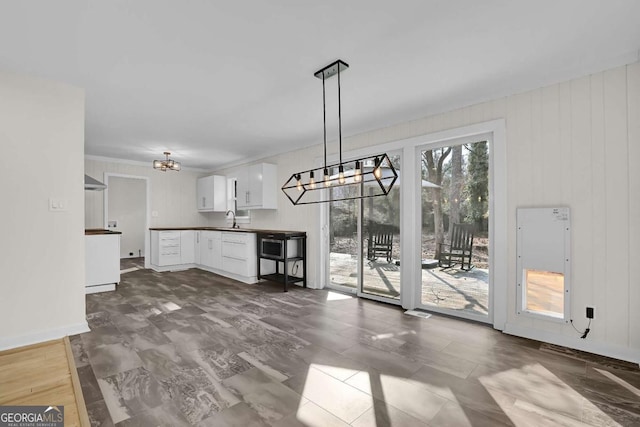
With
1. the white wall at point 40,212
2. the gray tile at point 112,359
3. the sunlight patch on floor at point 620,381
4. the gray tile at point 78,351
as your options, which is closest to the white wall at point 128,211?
the white wall at point 40,212

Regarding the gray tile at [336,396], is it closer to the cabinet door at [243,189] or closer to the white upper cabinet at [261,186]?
the white upper cabinet at [261,186]

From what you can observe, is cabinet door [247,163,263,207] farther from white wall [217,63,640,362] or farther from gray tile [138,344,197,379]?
white wall [217,63,640,362]

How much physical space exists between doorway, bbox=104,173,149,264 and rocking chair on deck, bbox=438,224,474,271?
7.63 m

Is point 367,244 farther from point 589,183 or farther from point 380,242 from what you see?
point 589,183

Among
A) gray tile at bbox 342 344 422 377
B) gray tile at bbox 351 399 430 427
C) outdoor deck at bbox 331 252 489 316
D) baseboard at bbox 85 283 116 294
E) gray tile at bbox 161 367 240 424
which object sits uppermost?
outdoor deck at bbox 331 252 489 316

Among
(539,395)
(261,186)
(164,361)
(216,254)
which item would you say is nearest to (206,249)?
(216,254)

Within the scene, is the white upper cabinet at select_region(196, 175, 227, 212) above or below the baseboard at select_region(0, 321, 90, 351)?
above

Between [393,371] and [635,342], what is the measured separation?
1965mm

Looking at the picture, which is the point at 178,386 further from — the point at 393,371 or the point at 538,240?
the point at 538,240

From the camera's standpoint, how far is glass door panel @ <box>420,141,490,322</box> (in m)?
3.40

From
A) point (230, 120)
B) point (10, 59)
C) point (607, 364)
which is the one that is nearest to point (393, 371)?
point (607, 364)

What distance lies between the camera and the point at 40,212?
2.87 metres

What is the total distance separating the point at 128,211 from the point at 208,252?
146 inches

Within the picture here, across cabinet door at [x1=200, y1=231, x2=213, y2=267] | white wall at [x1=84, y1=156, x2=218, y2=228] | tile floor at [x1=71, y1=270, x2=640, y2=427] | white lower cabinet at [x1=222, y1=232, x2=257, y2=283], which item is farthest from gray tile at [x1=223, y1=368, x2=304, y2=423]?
white wall at [x1=84, y1=156, x2=218, y2=228]
